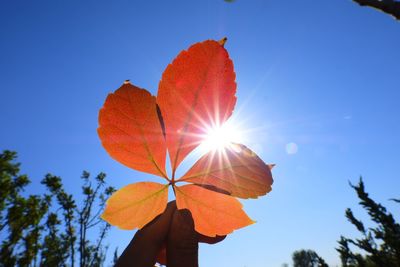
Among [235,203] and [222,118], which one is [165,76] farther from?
[235,203]

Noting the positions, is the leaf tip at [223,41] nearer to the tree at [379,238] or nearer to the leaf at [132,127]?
the leaf at [132,127]

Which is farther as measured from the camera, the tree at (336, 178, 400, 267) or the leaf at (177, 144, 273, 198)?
the tree at (336, 178, 400, 267)

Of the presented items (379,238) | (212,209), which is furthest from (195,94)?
(379,238)

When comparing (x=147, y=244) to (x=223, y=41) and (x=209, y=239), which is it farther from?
(x=223, y=41)

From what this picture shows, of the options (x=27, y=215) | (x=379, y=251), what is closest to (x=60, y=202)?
(x=27, y=215)

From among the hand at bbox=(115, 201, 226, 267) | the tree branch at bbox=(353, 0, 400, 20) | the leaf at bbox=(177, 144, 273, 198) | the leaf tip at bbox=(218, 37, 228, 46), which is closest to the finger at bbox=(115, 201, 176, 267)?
the hand at bbox=(115, 201, 226, 267)

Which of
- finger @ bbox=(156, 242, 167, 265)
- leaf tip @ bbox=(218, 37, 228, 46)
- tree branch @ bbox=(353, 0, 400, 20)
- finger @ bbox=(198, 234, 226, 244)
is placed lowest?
finger @ bbox=(156, 242, 167, 265)

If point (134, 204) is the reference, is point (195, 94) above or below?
above

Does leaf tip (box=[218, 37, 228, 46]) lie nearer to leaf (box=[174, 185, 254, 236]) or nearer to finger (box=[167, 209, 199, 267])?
leaf (box=[174, 185, 254, 236])
